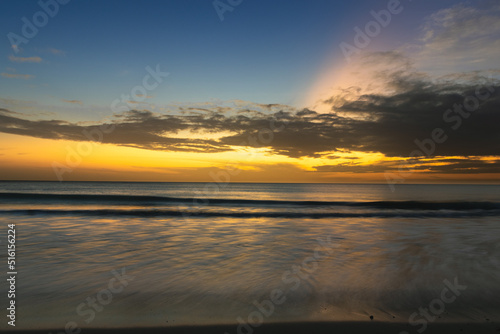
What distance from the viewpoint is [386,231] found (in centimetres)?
1680

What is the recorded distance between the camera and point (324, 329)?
4797 mm

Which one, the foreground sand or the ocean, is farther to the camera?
the ocean

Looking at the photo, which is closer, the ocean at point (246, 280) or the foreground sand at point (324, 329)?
the foreground sand at point (324, 329)

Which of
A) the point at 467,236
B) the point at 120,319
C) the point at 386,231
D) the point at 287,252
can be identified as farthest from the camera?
the point at 386,231

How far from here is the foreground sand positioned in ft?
15.6

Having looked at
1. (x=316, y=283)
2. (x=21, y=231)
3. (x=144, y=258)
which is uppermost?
(x=316, y=283)

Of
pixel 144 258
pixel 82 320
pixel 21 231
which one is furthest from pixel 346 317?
pixel 21 231

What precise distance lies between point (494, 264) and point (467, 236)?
6680 millimetres

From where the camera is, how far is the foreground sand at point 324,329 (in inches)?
187

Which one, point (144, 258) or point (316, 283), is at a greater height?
point (316, 283)

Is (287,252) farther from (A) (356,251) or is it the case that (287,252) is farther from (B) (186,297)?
(B) (186,297)

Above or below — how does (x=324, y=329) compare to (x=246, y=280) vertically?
above

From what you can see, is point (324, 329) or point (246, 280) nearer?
point (324, 329)

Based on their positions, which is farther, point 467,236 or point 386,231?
point 386,231
